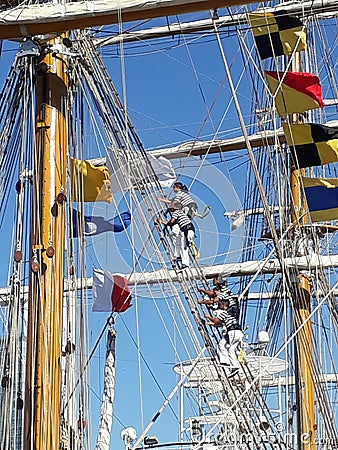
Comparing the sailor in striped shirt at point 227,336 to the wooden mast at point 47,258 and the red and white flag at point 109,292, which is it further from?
the wooden mast at point 47,258

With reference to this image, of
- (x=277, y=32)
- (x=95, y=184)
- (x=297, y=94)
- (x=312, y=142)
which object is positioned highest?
(x=277, y=32)

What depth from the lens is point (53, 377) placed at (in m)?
7.96

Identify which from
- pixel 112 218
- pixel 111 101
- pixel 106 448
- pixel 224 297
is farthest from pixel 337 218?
pixel 106 448

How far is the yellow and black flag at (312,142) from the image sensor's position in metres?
11.9

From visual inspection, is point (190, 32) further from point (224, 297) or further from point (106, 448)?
point (106, 448)

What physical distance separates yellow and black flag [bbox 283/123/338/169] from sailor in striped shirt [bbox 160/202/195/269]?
1.46 metres

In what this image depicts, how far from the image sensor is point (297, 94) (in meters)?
11.8

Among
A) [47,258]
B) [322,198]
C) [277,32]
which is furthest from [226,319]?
[47,258]

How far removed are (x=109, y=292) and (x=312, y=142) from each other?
296cm

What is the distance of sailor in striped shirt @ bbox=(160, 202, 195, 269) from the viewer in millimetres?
12156

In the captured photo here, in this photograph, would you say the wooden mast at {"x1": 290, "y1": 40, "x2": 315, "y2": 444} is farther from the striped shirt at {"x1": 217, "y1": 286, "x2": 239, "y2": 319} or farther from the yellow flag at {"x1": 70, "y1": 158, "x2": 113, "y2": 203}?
the yellow flag at {"x1": 70, "y1": 158, "x2": 113, "y2": 203}

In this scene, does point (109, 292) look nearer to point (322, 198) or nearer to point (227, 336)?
point (227, 336)

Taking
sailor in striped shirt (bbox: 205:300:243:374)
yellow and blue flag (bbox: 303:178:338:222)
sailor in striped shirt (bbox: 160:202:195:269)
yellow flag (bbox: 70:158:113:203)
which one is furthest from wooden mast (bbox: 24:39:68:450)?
yellow and blue flag (bbox: 303:178:338:222)

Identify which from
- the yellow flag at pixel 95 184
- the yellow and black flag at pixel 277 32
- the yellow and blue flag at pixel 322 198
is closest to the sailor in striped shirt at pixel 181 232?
the yellow flag at pixel 95 184
